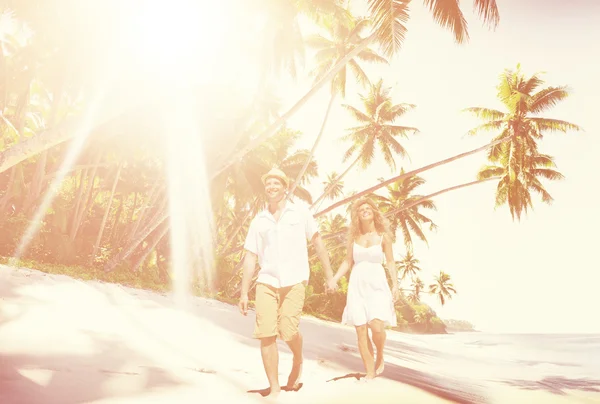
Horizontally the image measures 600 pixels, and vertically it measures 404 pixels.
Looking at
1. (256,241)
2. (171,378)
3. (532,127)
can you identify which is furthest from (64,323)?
(532,127)

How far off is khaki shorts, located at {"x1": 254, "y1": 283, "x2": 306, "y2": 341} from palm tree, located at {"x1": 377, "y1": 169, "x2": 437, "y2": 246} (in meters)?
29.0

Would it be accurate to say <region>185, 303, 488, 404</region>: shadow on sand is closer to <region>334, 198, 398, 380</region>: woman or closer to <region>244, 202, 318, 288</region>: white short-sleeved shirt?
<region>334, 198, 398, 380</region>: woman

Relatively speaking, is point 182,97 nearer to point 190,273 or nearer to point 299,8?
point 299,8

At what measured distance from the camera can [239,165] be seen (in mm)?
20562

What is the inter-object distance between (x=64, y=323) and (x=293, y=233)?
321cm

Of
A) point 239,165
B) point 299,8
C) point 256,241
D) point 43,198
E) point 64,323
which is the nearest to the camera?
point 256,241

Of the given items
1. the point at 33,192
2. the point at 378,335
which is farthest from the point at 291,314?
the point at 33,192

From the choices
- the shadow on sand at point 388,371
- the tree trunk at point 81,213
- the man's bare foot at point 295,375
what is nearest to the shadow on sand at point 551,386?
the shadow on sand at point 388,371

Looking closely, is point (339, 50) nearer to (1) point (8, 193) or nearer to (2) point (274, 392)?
(1) point (8, 193)

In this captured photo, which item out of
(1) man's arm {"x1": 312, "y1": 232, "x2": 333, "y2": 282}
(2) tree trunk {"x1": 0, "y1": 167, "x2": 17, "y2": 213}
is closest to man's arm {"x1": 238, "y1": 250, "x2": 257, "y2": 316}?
(1) man's arm {"x1": 312, "y1": 232, "x2": 333, "y2": 282}

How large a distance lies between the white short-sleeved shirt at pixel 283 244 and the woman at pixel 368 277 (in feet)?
2.76

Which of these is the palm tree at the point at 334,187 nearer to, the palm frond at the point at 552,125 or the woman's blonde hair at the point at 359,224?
the palm frond at the point at 552,125

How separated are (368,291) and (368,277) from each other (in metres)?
0.13

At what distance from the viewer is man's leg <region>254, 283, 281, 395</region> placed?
3.76 m
